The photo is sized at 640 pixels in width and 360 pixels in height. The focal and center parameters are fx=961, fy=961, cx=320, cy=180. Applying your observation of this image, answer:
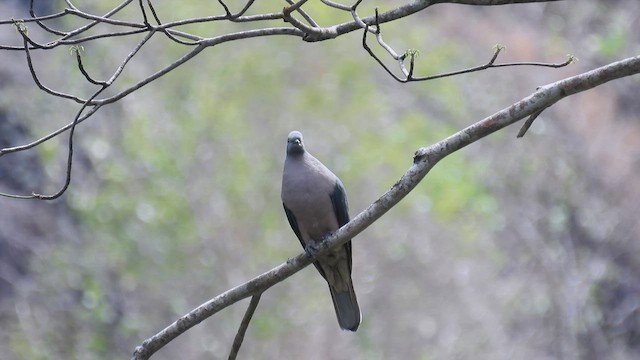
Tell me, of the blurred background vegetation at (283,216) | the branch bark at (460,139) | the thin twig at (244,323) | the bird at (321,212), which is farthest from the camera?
the blurred background vegetation at (283,216)

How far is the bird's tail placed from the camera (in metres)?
4.71

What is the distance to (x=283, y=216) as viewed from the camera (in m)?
8.75

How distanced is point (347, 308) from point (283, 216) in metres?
4.03

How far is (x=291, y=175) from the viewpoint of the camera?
15.4ft

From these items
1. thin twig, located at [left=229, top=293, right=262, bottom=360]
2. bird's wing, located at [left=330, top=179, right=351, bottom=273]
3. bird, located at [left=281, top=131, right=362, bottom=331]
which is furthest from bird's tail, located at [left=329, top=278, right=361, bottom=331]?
thin twig, located at [left=229, top=293, right=262, bottom=360]

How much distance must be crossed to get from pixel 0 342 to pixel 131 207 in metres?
1.85

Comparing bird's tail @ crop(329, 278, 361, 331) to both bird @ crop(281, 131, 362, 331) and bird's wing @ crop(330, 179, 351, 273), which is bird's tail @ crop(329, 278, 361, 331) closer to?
bird @ crop(281, 131, 362, 331)

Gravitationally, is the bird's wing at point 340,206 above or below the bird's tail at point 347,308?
above

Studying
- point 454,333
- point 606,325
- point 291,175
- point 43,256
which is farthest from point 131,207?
point 606,325

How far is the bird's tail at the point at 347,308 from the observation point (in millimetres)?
4715

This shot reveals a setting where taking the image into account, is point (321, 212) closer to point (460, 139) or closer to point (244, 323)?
point (244, 323)

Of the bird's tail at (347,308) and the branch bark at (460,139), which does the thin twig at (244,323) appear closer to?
the branch bark at (460,139)

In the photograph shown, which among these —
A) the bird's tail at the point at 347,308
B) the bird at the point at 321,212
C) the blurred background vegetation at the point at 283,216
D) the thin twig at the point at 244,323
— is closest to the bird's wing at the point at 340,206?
the bird at the point at 321,212

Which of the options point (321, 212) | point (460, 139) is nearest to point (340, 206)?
point (321, 212)
